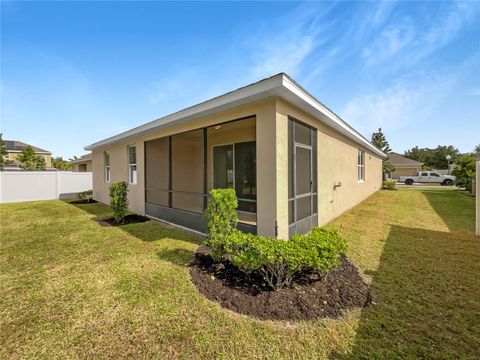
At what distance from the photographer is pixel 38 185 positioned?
1318 centimetres

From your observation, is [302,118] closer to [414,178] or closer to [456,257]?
[456,257]

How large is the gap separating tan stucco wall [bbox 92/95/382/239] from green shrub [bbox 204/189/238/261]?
2.42ft

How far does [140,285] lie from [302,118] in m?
4.49

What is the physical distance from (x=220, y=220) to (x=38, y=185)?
1562cm

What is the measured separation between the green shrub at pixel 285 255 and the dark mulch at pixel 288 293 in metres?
0.17

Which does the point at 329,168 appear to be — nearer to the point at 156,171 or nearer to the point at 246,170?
the point at 246,170

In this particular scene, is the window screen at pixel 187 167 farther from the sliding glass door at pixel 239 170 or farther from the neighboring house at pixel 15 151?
the neighboring house at pixel 15 151

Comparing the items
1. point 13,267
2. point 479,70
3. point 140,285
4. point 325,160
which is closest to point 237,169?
point 325,160

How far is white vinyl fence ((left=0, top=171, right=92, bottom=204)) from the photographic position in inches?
481

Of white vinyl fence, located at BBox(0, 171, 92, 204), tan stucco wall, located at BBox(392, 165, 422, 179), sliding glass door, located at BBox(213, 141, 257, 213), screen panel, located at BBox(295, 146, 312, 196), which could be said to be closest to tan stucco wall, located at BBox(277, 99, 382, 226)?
screen panel, located at BBox(295, 146, 312, 196)

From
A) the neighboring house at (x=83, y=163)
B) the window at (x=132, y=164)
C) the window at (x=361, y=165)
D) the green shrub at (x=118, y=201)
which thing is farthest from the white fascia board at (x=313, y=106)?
the neighboring house at (x=83, y=163)

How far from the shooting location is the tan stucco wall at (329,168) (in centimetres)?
411

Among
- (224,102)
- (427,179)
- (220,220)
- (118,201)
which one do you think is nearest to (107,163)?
(118,201)

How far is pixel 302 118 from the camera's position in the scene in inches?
191
